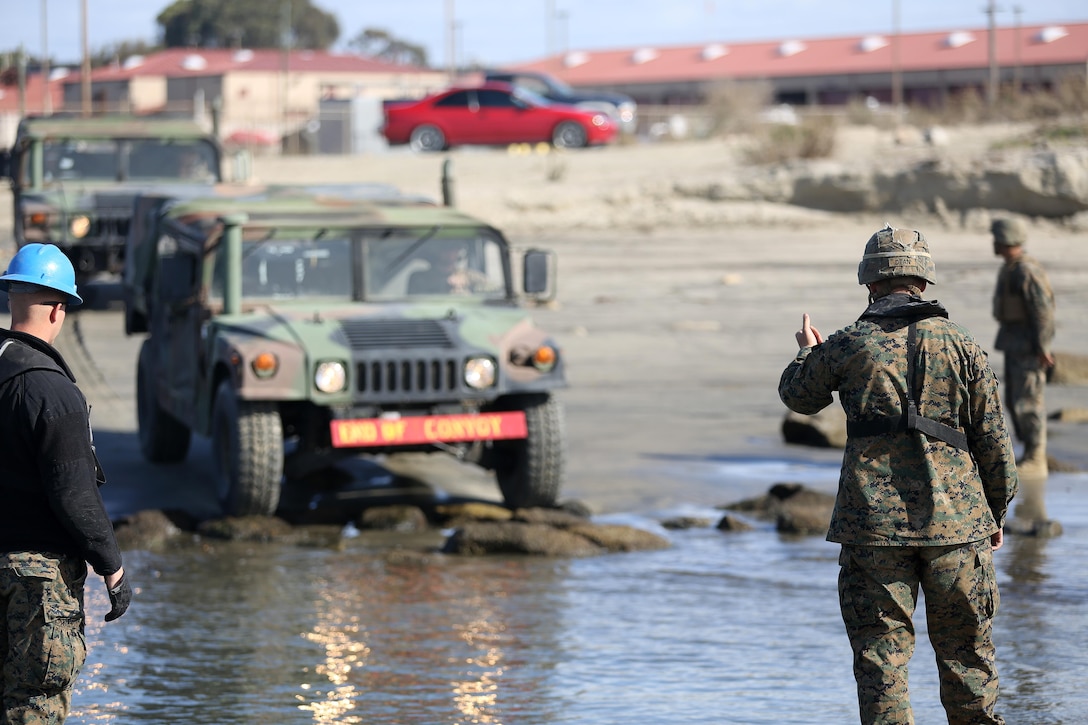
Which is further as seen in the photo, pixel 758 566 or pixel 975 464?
pixel 758 566

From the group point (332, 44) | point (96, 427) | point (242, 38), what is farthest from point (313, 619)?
point (332, 44)

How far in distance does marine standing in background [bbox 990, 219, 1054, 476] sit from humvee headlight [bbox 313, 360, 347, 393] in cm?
391

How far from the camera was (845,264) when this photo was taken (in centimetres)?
2277

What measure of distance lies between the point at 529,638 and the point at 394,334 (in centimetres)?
272

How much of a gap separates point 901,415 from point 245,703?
259 cm

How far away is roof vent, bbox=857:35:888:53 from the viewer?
61.3 metres

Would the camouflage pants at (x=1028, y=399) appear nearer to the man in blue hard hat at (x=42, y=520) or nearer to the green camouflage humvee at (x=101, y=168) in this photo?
the man in blue hard hat at (x=42, y=520)

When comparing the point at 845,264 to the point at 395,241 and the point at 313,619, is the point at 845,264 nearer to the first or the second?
the point at 395,241

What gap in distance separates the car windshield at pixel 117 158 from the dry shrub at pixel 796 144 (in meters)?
12.8

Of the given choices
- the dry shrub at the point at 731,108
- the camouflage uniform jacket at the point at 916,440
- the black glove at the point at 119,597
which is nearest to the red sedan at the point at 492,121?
the dry shrub at the point at 731,108

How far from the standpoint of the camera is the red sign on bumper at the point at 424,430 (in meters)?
8.79

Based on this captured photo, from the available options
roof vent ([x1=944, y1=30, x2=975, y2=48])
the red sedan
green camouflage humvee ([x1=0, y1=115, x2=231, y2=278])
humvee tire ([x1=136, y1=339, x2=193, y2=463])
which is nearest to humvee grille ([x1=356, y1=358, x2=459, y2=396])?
humvee tire ([x1=136, y1=339, x2=193, y2=463])

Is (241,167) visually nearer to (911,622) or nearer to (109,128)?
(109,128)

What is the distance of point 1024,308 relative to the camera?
1019 cm
